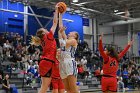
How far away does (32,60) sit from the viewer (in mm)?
18734

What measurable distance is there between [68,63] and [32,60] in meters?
12.9

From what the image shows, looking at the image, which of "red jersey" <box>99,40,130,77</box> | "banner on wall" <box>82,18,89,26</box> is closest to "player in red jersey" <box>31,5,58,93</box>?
"red jersey" <box>99,40,130,77</box>

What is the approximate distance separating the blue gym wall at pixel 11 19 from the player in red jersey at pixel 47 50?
58.3 feet

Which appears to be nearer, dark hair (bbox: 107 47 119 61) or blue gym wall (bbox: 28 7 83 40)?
dark hair (bbox: 107 47 119 61)

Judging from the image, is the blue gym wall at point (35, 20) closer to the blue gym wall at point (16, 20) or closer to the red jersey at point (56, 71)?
the blue gym wall at point (16, 20)

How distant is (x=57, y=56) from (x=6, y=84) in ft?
27.9

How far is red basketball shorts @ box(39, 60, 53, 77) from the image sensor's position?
5902mm

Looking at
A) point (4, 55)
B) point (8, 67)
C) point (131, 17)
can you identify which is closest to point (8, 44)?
point (4, 55)

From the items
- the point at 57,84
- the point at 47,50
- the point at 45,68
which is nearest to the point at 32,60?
the point at 57,84

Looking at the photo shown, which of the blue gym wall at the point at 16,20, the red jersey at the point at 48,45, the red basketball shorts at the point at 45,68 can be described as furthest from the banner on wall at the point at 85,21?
the red basketball shorts at the point at 45,68

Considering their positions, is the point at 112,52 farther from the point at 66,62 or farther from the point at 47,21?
the point at 47,21

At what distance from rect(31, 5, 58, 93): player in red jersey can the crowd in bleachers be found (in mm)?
10343

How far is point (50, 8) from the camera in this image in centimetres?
2609

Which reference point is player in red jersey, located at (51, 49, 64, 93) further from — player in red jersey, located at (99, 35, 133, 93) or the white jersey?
player in red jersey, located at (99, 35, 133, 93)
